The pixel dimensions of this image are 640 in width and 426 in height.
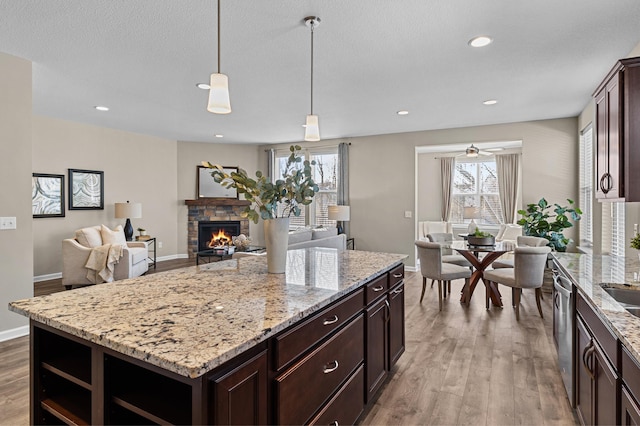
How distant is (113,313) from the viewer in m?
1.33

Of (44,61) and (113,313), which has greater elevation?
(44,61)

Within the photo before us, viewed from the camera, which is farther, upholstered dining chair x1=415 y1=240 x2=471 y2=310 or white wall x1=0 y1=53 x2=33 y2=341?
upholstered dining chair x1=415 y1=240 x2=471 y2=310

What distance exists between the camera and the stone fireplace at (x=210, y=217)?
26.5ft

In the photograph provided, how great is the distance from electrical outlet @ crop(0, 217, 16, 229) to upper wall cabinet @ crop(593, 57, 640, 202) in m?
4.78

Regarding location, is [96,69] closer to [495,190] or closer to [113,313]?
[113,313]

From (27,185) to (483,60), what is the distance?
4.55 metres

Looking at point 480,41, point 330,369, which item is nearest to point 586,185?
point 480,41

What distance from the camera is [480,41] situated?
2992mm

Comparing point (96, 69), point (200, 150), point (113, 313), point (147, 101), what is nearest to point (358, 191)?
point (200, 150)

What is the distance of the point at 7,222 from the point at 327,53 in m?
3.34

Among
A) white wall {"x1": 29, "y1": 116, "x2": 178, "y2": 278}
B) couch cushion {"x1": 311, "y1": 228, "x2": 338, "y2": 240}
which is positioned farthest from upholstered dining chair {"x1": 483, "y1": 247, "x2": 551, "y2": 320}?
white wall {"x1": 29, "y1": 116, "x2": 178, "y2": 278}

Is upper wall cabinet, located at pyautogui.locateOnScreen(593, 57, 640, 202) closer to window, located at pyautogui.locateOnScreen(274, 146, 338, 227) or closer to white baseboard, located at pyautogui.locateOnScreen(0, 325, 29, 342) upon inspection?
white baseboard, located at pyautogui.locateOnScreen(0, 325, 29, 342)

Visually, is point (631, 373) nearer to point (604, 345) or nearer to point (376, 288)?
point (604, 345)

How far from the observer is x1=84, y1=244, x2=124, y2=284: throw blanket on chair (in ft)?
15.9
